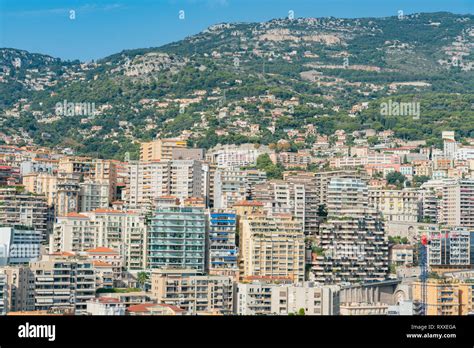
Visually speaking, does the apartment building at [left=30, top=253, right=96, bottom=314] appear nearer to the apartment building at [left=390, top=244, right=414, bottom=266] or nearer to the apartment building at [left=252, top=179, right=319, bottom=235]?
the apartment building at [left=390, top=244, right=414, bottom=266]

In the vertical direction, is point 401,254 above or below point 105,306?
above

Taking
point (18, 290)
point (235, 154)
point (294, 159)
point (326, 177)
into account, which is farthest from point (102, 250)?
point (294, 159)

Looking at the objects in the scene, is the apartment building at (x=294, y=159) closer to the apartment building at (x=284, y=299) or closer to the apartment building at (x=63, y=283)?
the apartment building at (x=284, y=299)

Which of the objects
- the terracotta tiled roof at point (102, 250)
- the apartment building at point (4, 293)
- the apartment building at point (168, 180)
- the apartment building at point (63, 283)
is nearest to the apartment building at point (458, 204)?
the apartment building at point (168, 180)

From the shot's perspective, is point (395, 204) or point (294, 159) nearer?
point (395, 204)

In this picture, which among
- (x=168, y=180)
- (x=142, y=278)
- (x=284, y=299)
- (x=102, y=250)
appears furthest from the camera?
(x=168, y=180)

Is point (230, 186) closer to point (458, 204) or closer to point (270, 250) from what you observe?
point (458, 204)

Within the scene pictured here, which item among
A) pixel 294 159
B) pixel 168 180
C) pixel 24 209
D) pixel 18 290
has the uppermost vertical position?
pixel 294 159
